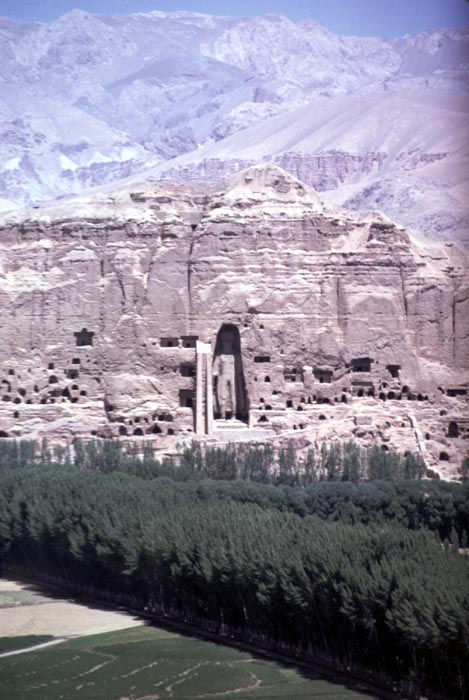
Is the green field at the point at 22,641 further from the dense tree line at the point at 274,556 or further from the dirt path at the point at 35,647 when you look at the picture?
the dense tree line at the point at 274,556

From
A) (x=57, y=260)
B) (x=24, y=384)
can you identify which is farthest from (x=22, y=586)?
(x=57, y=260)

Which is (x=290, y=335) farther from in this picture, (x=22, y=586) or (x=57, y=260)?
(x=22, y=586)

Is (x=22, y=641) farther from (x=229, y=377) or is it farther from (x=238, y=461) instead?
(x=229, y=377)

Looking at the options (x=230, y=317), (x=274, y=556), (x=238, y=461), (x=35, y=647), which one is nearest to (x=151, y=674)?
(x=35, y=647)

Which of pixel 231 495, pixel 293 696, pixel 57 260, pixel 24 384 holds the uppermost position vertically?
pixel 57 260

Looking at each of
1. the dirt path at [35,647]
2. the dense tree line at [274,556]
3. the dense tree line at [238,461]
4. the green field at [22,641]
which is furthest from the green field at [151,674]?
the dense tree line at [238,461]

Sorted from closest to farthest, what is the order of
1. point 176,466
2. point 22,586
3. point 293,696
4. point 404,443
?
1. point 293,696
2. point 22,586
3. point 176,466
4. point 404,443
